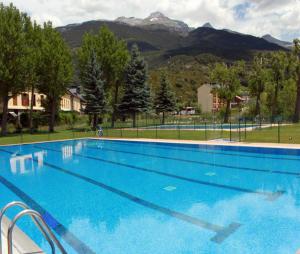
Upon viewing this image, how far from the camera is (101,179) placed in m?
11.6

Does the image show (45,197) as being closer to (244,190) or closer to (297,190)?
(244,190)

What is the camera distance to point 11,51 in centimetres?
2845

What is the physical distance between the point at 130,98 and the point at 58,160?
23.3 metres

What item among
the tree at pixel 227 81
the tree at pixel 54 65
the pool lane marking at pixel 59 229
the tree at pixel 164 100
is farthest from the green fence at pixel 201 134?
the pool lane marking at pixel 59 229

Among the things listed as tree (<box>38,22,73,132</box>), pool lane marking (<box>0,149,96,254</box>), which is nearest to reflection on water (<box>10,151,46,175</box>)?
pool lane marking (<box>0,149,96,254</box>)

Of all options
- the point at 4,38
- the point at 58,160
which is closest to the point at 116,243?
the point at 58,160

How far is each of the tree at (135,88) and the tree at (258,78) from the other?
1664 centimetres

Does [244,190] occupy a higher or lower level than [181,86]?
lower

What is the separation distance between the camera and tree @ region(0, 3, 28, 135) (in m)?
27.9

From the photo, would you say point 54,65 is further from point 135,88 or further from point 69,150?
point 69,150

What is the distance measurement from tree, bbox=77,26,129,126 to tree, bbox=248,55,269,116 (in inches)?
738

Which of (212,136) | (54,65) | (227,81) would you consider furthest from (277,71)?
(54,65)

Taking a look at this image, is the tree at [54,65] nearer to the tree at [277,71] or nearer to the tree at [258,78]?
the tree at [258,78]

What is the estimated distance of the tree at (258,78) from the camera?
4541cm
